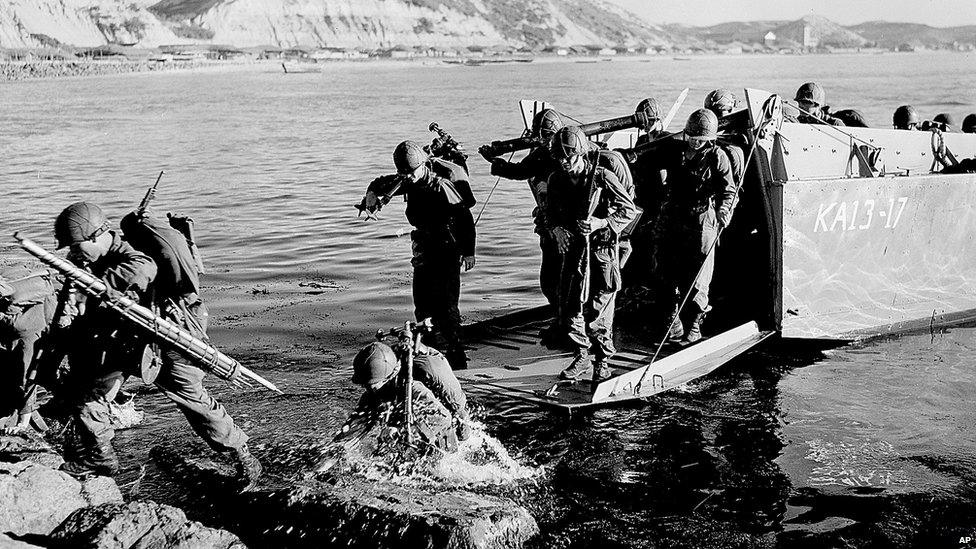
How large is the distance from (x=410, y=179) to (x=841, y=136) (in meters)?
4.45

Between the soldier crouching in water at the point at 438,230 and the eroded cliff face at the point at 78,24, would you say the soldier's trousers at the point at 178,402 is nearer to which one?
the soldier crouching in water at the point at 438,230

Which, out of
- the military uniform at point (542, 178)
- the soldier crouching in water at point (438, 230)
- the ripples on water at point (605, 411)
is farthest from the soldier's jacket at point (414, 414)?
the military uniform at point (542, 178)

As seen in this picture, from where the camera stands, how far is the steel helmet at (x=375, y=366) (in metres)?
6.11

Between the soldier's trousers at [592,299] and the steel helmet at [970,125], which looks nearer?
the soldier's trousers at [592,299]

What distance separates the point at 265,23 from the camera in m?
164

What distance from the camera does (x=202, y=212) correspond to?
19703 millimetres

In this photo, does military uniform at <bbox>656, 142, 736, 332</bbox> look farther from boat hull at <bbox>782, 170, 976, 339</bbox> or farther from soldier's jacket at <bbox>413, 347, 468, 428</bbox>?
soldier's jacket at <bbox>413, 347, 468, 428</bbox>

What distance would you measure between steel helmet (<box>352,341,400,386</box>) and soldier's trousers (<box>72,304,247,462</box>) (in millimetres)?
1019

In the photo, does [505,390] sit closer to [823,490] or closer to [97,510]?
[823,490]

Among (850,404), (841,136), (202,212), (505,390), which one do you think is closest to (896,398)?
(850,404)

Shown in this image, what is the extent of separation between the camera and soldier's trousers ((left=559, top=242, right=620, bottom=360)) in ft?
24.5

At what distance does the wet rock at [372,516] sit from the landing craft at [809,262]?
6.13 feet

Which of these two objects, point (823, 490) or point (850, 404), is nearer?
point (823, 490)

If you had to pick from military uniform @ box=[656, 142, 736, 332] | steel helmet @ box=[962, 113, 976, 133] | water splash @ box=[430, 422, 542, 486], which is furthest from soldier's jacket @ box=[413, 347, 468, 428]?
steel helmet @ box=[962, 113, 976, 133]
